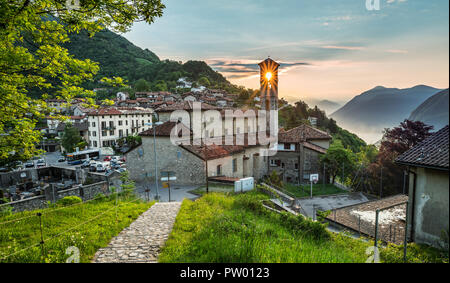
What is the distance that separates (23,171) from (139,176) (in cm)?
1469

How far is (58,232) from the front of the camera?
5445mm

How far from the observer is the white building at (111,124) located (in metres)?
34.7

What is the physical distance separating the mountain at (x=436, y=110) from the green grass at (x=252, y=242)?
169 cm

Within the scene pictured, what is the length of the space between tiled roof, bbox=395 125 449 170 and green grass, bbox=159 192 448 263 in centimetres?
117

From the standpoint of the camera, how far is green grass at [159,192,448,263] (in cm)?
363

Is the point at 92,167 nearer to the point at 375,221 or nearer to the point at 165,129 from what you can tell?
the point at 165,129

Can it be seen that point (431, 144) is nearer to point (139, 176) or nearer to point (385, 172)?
point (385, 172)

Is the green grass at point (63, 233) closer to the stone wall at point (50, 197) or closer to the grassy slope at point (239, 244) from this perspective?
the grassy slope at point (239, 244)

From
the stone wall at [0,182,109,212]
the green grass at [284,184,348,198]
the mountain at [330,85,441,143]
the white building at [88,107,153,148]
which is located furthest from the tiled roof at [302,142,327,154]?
the white building at [88,107,153,148]

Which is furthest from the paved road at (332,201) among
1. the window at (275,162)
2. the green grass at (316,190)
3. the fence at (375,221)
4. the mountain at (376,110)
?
the mountain at (376,110)

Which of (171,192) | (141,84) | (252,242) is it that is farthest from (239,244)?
(141,84)

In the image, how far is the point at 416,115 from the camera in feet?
11.0

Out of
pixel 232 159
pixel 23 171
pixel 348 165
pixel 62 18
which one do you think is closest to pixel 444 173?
pixel 62 18

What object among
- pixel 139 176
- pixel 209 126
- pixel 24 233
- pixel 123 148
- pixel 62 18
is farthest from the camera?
pixel 123 148
